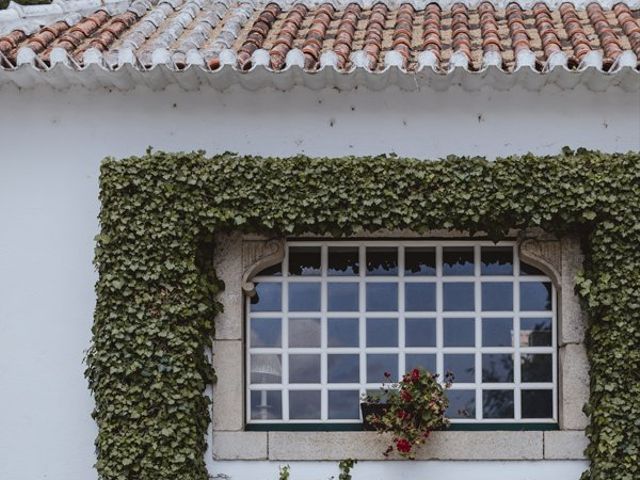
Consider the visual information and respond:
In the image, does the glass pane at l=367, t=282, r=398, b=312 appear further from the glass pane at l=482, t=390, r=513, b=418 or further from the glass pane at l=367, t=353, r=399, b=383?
the glass pane at l=482, t=390, r=513, b=418

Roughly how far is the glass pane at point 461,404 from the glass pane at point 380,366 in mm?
443

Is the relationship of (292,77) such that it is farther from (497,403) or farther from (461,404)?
(497,403)

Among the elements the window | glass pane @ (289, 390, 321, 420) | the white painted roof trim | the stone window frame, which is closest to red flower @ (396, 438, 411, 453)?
the stone window frame

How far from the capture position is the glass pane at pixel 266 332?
8367 mm

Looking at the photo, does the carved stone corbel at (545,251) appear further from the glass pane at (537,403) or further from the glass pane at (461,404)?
the glass pane at (461,404)

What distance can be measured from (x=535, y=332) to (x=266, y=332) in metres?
1.98

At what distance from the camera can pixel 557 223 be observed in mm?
7934

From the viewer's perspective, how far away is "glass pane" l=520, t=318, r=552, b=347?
8312mm

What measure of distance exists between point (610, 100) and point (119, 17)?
3.96 metres

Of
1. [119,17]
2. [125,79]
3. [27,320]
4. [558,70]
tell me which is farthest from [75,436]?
[558,70]

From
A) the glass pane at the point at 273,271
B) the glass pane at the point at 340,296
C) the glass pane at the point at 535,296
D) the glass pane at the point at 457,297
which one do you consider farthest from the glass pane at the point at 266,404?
the glass pane at the point at 535,296

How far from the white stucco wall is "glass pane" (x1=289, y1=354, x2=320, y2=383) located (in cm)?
66

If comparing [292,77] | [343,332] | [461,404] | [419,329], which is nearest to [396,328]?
[419,329]

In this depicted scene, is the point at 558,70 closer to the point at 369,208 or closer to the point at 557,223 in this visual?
the point at 557,223
